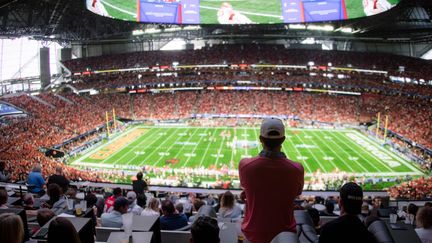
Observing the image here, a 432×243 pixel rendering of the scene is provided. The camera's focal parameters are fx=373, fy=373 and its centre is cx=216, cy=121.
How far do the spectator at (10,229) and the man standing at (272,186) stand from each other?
1956 mm

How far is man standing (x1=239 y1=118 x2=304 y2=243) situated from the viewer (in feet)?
10.1

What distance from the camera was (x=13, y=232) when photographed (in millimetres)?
3090

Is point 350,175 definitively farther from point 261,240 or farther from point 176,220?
point 261,240

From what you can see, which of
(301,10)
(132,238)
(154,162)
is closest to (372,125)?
(301,10)

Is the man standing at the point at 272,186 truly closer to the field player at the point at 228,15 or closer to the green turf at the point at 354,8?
the green turf at the point at 354,8

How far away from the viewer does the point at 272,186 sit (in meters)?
3.09

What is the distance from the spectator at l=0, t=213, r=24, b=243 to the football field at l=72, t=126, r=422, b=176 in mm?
24010

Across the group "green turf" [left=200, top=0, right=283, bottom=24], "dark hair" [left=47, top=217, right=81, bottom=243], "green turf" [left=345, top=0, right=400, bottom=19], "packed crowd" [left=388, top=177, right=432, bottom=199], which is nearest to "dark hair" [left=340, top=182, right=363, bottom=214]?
"dark hair" [left=47, top=217, right=81, bottom=243]

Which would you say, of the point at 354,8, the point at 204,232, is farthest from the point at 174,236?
the point at 354,8

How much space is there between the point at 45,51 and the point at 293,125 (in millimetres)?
33881

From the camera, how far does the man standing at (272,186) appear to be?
309 cm

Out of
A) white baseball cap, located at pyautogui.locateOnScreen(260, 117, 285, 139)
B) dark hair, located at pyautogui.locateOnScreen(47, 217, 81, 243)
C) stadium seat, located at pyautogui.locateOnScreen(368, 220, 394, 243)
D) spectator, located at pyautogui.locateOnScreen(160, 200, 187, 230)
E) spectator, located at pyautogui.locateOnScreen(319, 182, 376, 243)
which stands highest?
white baseball cap, located at pyautogui.locateOnScreen(260, 117, 285, 139)

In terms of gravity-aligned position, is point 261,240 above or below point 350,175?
above

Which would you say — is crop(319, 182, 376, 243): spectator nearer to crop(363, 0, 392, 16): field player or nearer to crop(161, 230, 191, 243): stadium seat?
crop(161, 230, 191, 243): stadium seat
